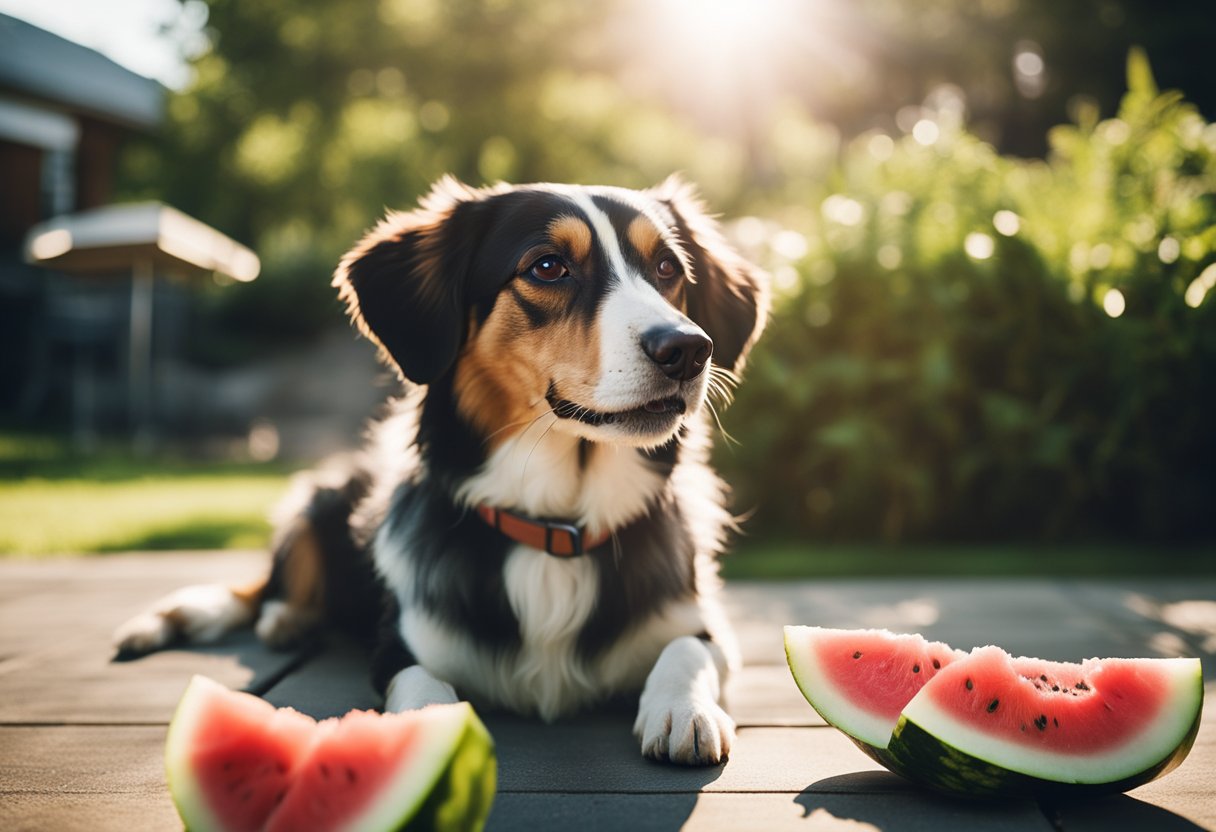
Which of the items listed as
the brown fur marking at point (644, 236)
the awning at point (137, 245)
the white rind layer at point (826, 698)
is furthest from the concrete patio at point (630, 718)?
the awning at point (137, 245)

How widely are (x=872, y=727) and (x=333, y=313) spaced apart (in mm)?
16332

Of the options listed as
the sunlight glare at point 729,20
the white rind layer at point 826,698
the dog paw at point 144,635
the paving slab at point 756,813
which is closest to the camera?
the paving slab at point 756,813

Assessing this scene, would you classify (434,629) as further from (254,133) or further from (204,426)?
(254,133)

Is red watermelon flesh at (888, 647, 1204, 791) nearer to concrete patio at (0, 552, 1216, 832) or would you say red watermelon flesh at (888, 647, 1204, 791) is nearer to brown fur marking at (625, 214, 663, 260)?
concrete patio at (0, 552, 1216, 832)

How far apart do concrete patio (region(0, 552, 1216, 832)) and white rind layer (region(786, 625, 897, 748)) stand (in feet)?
0.38

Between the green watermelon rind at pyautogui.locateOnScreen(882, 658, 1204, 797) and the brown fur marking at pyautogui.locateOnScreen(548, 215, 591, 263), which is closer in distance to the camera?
the green watermelon rind at pyautogui.locateOnScreen(882, 658, 1204, 797)

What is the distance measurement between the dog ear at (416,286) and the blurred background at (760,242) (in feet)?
9.35

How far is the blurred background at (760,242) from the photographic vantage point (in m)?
5.39

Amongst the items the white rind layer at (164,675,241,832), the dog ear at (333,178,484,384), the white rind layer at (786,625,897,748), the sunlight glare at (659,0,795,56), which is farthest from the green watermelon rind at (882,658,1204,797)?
the sunlight glare at (659,0,795,56)

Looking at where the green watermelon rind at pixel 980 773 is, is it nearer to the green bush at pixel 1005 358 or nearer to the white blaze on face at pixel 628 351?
the white blaze on face at pixel 628 351

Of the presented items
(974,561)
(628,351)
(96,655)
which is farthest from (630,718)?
(974,561)

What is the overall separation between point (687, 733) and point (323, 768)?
0.86 m

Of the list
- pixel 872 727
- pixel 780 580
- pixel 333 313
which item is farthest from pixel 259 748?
pixel 333 313

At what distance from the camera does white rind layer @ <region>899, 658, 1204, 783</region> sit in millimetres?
1860
